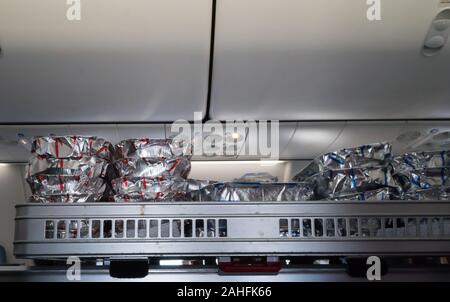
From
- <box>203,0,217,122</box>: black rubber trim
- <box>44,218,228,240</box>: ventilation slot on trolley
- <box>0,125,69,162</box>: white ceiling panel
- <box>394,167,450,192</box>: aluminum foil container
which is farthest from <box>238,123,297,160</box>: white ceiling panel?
<box>44,218,228,240</box>: ventilation slot on trolley

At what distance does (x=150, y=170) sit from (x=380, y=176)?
1.33 feet

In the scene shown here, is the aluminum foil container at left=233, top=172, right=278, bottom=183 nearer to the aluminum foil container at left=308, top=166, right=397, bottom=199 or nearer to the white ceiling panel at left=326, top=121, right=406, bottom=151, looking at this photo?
the aluminum foil container at left=308, top=166, right=397, bottom=199

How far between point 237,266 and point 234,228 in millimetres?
72

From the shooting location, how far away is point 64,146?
78 cm

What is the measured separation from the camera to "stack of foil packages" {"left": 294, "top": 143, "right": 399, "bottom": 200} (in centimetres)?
80

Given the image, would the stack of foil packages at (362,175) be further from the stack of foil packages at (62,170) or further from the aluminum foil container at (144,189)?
the stack of foil packages at (62,170)

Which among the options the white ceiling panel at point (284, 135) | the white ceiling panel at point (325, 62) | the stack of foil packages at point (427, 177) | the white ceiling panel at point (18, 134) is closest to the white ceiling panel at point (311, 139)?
the white ceiling panel at point (284, 135)

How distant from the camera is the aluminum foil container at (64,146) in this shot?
77 cm

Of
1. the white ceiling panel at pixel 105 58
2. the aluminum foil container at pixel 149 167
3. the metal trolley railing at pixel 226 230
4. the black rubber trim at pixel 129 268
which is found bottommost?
the black rubber trim at pixel 129 268

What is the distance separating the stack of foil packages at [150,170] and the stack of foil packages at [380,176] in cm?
27

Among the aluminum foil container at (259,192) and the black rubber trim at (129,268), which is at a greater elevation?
the aluminum foil container at (259,192)

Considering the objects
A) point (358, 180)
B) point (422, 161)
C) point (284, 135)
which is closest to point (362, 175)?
point (358, 180)

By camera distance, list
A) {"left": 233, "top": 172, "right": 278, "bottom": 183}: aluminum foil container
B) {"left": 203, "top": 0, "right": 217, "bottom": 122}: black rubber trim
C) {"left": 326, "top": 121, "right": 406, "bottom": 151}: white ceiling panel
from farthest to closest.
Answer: {"left": 326, "top": 121, "right": 406, "bottom": 151}: white ceiling panel < {"left": 203, "top": 0, "right": 217, "bottom": 122}: black rubber trim < {"left": 233, "top": 172, "right": 278, "bottom": 183}: aluminum foil container
